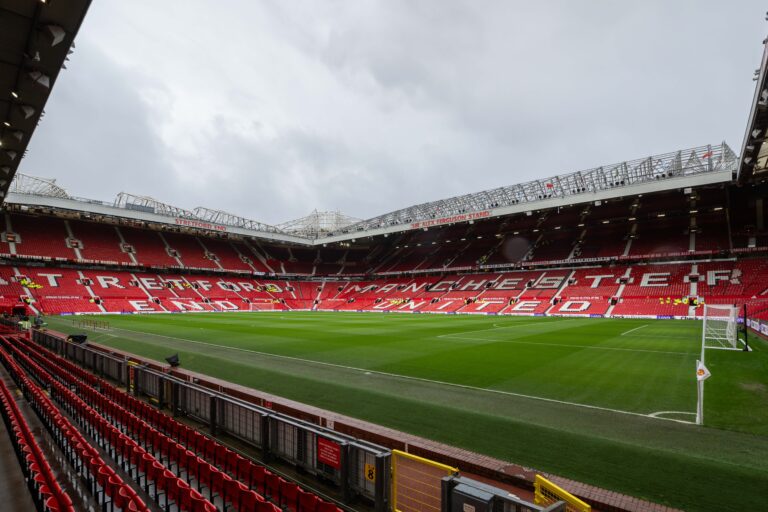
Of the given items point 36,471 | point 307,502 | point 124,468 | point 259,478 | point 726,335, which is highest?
point 36,471

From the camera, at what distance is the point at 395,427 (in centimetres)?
905

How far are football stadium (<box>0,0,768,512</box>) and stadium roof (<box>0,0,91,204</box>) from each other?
0.13ft

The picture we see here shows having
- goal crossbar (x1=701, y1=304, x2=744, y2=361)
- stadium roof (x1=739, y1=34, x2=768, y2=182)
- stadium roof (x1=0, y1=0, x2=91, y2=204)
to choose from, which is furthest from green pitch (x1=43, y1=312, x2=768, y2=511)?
stadium roof (x1=739, y1=34, x2=768, y2=182)

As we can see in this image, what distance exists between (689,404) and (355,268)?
6797cm

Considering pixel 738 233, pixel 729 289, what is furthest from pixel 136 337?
pixel 738 233

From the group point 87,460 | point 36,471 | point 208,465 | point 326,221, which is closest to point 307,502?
point 208,465

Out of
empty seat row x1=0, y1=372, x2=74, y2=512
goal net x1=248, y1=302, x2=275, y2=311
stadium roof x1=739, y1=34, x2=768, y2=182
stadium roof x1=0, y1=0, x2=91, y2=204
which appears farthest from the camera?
goal net x1=248, y1=302, x2=275, y2=311

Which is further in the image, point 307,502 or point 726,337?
point 726,337

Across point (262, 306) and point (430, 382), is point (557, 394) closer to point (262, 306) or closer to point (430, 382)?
point (430, 382)

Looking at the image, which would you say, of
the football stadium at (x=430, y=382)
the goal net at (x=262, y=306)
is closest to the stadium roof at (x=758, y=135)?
the football stadium at (x=430, y=382)

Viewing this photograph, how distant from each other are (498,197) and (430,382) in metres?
37.0

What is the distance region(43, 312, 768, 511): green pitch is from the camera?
7000 mm

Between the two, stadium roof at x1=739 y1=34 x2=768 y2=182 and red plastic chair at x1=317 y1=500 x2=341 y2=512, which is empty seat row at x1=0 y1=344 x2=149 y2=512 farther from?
stadium roof at x1=739 y1=34 x2=768 y2=182

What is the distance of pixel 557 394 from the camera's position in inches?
465
